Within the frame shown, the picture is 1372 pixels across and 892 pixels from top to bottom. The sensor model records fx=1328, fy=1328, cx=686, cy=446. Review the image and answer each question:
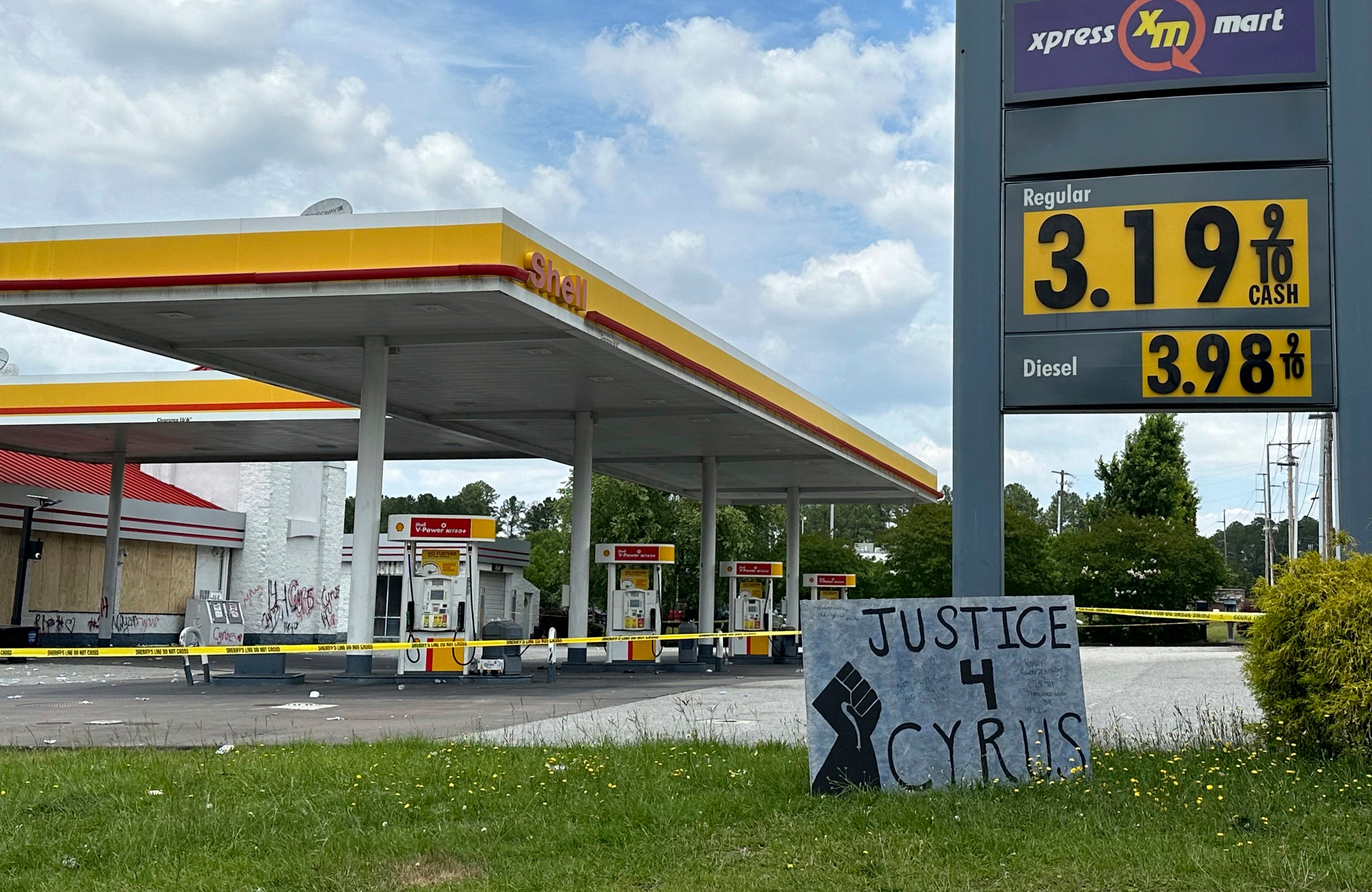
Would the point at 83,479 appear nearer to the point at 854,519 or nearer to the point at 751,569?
the point at 751,569

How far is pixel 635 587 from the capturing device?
32.5 meters

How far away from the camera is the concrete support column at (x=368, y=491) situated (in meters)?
21.6

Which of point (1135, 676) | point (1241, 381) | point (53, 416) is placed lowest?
point (1135, 676)

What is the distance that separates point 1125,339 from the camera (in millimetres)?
9844

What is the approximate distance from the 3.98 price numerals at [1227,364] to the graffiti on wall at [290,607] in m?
38.5

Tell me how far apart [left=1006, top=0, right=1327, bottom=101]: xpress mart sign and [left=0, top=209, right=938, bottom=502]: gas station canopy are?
333 inches

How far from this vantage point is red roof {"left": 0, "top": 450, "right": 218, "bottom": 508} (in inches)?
1473

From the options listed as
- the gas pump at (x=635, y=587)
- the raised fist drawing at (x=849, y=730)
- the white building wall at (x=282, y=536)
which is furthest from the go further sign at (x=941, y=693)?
the white building wall at (x=282, y=536)

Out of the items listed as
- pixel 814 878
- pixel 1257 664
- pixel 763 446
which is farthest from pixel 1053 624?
pixel 763 446

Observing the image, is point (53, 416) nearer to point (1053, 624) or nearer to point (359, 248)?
point (359, 248)

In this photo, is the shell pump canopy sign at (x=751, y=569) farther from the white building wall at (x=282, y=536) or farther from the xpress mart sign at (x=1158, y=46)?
the xpress mart sign at (x=1158, y=46)

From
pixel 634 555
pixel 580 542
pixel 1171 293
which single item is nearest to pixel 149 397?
pixel 580 542

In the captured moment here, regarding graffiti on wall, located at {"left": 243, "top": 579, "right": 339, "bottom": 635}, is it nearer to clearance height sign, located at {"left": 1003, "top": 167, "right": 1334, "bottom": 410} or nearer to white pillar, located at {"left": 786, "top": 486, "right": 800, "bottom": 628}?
white pillar, located at {"left": 786, "top": 486, "right": 800, "bottom": 628}

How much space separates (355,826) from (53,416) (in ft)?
90.0
